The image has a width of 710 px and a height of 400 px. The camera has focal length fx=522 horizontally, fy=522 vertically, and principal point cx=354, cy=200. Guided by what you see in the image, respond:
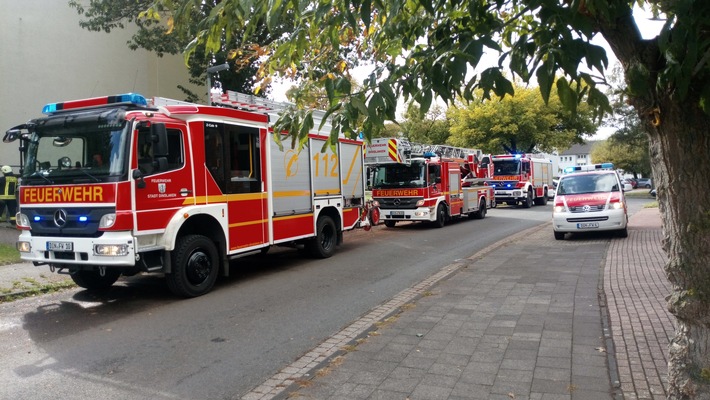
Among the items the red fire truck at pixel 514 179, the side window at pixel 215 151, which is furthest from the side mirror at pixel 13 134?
the red fire truck at pixel 514 179

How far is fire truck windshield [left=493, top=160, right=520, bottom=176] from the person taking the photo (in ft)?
94.0

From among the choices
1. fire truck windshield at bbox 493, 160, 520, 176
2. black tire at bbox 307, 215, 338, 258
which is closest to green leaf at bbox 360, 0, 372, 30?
black tire at bbox 307, 215, 338, 258

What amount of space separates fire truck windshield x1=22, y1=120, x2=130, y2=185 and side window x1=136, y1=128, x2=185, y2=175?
0.68 feet

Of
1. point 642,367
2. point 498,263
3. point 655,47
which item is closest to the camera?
point 655,47

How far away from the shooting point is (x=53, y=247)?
24.3 ft

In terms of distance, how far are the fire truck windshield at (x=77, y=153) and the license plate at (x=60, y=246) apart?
876 mm

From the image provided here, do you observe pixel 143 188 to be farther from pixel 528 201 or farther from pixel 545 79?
pixel 528 201

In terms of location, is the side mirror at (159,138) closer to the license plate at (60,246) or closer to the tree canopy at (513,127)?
the license plate at (60,246)

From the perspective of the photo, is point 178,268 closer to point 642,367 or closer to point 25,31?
point 642,367

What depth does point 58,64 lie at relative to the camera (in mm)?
20875

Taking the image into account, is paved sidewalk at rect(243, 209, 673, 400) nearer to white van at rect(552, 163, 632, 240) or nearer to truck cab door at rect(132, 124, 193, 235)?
truck cab door at rect(132, 124, 193, 235)

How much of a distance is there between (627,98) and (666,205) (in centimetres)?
71

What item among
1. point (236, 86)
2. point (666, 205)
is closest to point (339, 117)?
point (666, 205)

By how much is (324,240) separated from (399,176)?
261 inches
